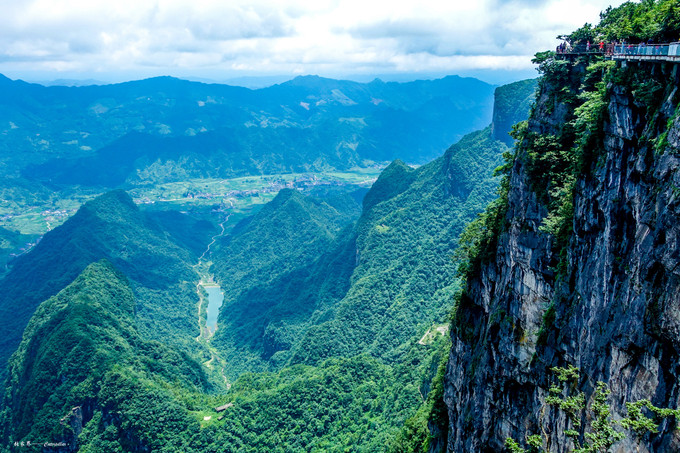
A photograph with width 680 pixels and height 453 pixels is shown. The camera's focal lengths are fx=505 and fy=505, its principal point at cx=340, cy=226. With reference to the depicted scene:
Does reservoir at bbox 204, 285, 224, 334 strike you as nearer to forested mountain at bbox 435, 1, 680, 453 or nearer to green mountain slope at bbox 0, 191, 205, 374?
green mountain slope at bbox 0, 191, 205, 374

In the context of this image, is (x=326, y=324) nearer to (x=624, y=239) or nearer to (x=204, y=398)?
(x=204, y=398)

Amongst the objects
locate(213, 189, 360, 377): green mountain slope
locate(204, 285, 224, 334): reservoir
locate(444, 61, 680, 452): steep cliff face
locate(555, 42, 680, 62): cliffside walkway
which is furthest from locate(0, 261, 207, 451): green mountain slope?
locate(555, 42, 680, 62): cliffside walkway

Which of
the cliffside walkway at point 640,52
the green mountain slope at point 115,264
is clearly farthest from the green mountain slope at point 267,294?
the cliffside walkway at point 640,52

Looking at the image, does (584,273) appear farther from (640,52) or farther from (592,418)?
(640,52)

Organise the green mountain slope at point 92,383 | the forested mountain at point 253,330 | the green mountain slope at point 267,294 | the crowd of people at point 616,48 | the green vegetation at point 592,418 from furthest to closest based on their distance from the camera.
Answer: the green mountain slope at point 267,294 → the forested mountain at point 253,330 → the green mountain slope at point 92,383 → the crowd of people at point 616,48 → the green vegetation at point 592,418

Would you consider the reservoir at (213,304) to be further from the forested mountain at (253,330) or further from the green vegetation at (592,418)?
the green vegetation at (592,418)

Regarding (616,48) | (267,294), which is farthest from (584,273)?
(267,294)
